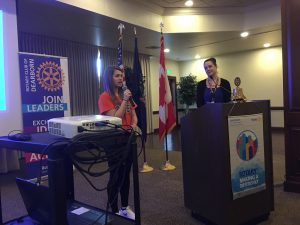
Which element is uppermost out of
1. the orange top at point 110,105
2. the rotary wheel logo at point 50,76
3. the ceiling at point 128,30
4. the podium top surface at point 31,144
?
the ceiling at point 128,30

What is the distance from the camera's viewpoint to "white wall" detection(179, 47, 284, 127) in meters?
8.01

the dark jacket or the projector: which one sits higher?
the dark jacket

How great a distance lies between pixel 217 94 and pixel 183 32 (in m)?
3.53

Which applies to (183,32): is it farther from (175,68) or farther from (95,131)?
(95,131)

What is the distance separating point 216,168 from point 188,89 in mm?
7592

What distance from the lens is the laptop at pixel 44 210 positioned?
1245mm

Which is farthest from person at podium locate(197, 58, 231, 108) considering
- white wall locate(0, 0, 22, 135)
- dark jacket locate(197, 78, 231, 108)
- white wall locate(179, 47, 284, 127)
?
white wall locate(179, 47, 284, 127)

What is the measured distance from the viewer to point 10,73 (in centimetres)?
359

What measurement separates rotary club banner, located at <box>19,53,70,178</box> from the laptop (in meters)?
2.20

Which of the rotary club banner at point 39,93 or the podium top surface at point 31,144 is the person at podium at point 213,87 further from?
the rotary club banner at point 39,93

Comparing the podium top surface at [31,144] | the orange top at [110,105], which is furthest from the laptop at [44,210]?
the orange top at [110,105]

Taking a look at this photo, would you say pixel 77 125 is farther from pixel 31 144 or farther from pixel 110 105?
pixel 110 105

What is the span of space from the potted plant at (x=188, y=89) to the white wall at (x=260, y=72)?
1060mm

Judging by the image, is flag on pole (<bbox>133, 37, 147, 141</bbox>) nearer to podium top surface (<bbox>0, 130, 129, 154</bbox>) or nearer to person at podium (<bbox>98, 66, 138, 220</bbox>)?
person at podium (<bbox>98, 66, 138, 220</bbox>)
